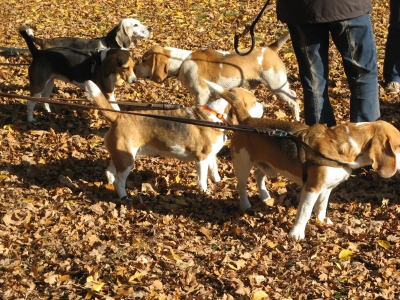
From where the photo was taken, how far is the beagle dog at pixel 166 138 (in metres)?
6.68

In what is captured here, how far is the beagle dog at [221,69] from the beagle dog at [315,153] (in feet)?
8.23

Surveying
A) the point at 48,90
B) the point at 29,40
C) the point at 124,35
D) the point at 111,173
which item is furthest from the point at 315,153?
the point at 124,35

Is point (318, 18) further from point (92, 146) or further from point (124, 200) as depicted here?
point (92, 146)

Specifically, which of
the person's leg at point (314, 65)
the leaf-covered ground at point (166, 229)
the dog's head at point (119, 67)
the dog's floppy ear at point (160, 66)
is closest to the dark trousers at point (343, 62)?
the person's leg at point (314, 65)

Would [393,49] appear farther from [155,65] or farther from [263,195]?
[263,195]

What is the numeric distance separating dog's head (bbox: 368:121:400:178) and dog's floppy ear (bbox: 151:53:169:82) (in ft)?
13.7

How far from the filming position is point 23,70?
Result: 37.7ft

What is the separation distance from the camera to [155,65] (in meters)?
8.70

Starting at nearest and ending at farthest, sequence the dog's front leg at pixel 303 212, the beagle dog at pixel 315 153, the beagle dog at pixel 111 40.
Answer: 1. the beagle dog at pixel 315 153
2. the dog's front leg at pixel 303 212
3. the beagle dog at pixel 111 40

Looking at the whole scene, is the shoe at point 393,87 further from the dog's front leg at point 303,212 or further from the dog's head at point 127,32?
the dog's head at point 127,32

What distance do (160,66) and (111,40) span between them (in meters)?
2.49

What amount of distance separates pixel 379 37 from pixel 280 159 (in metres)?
7.03

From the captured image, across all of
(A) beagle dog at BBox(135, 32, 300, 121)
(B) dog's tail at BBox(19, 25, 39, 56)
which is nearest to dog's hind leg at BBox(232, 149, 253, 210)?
(A) beagle dog at BBox(135, 32, 300, 121)

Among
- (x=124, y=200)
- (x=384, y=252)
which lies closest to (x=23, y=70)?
(x=124, y=200)
